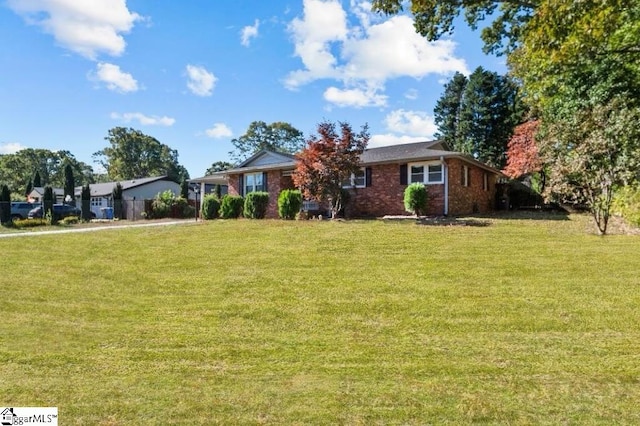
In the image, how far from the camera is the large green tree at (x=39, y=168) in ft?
187

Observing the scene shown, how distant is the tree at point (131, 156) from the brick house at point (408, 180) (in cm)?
4083

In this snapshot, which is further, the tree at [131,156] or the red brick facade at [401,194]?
the tree at [131,156]

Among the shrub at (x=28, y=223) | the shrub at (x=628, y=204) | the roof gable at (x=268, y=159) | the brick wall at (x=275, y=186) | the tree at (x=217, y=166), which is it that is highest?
the tree at (x=217, y=166)

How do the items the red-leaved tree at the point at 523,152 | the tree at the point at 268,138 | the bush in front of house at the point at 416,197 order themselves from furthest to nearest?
the tree at the point at 268,138, the red-leaved tree at the point at 523,152, the bush in front of house at the point at 416,197

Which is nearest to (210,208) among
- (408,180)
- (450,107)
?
(408,180)

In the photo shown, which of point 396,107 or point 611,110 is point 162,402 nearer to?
point 611,110

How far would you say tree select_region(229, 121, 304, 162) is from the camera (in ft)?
185

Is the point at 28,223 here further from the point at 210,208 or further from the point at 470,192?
the point at 470,192

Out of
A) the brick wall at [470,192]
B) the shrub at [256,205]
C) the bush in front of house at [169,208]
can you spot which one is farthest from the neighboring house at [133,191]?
the brick wall at [470,192]

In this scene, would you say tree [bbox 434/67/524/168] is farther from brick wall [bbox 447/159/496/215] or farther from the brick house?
the brick house

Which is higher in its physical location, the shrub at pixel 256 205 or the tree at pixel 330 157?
the tree at pixel 330 157

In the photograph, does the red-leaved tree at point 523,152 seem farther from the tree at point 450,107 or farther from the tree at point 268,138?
the tree at point 268,138

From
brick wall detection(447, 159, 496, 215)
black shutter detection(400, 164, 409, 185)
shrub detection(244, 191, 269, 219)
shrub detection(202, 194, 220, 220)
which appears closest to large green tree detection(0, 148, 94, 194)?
shrub detection(202, 194, 220, 220)

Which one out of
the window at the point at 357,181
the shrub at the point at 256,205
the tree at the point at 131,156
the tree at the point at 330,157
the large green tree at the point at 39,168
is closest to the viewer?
the tree at the point at 330,157
